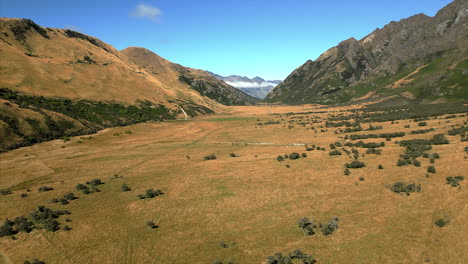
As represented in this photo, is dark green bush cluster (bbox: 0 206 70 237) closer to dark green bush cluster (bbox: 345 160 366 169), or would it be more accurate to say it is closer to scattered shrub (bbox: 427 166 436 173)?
dark green bush cluster (bbox: 345 160 366 169)

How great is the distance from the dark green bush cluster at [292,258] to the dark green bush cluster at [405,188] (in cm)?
1777

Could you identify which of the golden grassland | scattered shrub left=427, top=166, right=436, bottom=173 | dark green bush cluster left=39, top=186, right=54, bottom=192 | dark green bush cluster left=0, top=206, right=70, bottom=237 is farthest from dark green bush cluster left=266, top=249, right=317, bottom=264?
dark green bush cluster left=39, top=186, right=54, bottom=192

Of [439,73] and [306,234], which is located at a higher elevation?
[439,73]

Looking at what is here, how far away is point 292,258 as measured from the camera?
2180 centimetres

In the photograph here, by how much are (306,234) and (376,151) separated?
109 ft

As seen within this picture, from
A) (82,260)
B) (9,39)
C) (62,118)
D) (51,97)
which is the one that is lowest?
(82,260)

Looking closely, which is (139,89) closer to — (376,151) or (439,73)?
(376,151)

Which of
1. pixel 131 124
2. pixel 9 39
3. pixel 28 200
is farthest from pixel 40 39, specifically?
pixel 28 200

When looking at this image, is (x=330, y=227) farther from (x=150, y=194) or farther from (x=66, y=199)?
(x=66, y=199)

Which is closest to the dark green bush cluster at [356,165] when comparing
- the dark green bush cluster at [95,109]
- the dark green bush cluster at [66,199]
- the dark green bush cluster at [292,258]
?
the dark green bush cluster at [292,258]

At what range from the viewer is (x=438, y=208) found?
91.9 feet

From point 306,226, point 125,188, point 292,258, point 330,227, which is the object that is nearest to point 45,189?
point 125,188

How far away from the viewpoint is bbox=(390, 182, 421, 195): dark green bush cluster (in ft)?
107

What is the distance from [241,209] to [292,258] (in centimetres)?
1121
